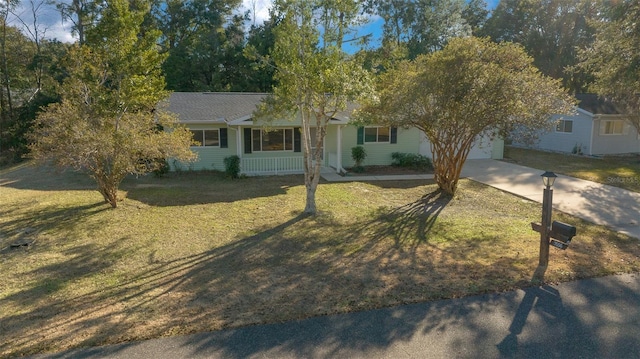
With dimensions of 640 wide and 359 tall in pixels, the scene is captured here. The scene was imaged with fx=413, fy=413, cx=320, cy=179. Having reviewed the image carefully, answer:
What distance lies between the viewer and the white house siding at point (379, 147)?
17969 millimetres

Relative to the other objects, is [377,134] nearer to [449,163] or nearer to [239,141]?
[239,141]

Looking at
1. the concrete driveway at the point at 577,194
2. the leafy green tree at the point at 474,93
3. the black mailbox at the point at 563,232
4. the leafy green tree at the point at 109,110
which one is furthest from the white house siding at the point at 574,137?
the leafy green tree at the point at 109,110

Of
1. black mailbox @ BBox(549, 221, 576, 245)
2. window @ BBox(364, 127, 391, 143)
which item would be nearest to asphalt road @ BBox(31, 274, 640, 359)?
black mailbox @ BBox(549, 221, 576, 245)

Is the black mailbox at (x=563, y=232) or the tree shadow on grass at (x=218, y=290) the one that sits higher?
the black mailbox at (x=563, y=232)

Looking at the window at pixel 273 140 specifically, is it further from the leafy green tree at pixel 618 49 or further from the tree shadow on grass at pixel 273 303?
the leafy green tree at pixel 618 49

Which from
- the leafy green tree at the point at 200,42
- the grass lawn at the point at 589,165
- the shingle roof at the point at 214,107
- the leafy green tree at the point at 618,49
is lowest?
the grass lawn at the point at 589,165

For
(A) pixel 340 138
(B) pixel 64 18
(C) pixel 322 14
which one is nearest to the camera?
(C) pixel 322 14

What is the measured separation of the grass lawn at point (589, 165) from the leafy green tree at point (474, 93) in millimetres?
5734

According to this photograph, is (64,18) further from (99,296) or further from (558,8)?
(558,8)

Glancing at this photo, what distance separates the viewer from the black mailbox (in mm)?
5555

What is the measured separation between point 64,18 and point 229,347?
36230 millimetres

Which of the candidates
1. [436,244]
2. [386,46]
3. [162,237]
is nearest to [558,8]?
[386,46]

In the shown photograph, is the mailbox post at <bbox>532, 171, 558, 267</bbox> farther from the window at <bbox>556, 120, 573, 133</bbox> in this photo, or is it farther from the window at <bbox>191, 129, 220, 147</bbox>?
the window at <bbox>556, 120, 573, 133</bbox>

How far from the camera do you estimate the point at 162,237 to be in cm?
823
